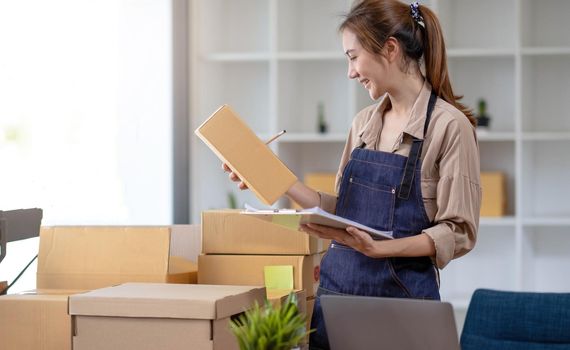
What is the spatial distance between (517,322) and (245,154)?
1.04 meters

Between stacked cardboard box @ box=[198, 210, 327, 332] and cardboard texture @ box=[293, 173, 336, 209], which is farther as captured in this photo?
cardboard texture @ box=[293, 173, 336, 209]

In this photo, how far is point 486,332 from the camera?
264 centimetres

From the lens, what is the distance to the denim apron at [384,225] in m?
2.14

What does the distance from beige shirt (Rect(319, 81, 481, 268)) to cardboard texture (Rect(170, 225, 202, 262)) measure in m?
0.67

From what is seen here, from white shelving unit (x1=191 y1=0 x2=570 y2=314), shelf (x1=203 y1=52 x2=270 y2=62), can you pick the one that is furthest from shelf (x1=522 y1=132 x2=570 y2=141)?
shelf (x1=203 y1=52 x2=270 y2=62)

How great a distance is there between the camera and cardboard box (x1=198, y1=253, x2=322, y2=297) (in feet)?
7.55

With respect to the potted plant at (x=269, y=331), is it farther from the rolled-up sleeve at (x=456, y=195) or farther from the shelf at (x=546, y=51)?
the shelf at (x=546, y=51)

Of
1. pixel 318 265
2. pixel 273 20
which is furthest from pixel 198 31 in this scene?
pixel 318 265

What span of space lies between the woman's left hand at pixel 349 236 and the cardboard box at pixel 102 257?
1.26 feet

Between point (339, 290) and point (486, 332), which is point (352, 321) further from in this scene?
point (486, 332)

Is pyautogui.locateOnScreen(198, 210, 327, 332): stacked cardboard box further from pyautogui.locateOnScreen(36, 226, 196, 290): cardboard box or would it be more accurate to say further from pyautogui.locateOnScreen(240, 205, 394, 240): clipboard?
pyautogui.locateOnScreen(240, 205, 394, 240): clipboard

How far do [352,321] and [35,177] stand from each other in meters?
2.04

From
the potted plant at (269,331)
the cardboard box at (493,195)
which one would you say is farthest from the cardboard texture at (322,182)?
the potted plant at (269,331)

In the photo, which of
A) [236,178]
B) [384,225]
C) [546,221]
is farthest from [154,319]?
[546,221]
